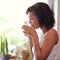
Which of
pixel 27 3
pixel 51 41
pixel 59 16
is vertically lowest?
pixel 51 41

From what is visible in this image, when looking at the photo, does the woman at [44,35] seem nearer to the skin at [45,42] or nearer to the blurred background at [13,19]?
the skin at [45,42]

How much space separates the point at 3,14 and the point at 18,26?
23 centimetres

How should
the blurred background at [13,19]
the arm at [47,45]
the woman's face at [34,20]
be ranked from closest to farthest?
the arm at [47,45] → the woman's face at [34,20] → the blurred background at [13,19]

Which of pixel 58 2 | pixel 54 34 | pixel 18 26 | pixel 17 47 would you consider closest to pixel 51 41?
pixel 54 34

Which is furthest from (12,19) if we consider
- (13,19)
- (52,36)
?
(52,36)

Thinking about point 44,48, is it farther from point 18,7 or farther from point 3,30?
point 18,7

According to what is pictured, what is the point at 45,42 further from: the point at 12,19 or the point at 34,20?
the point at 12,19

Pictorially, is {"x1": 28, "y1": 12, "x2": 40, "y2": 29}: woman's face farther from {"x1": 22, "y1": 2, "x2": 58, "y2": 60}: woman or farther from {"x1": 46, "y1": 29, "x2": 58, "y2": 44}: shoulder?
{"x1": 46, "y1": 29, "x2": 58, "y2": 44}: shoulder

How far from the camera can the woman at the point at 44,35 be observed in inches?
54.7

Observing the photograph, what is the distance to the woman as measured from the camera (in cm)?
139

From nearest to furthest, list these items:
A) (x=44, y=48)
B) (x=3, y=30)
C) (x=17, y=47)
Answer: (x=44, y=48) → (x=17, y=47) → (x=3, y=30)

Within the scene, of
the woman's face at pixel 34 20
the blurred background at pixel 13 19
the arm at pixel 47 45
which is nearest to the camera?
the arm at pixel 47 45

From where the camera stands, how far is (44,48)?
4.55ft

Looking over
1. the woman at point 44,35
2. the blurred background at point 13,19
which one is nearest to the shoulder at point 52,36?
the woman at point 44,35
